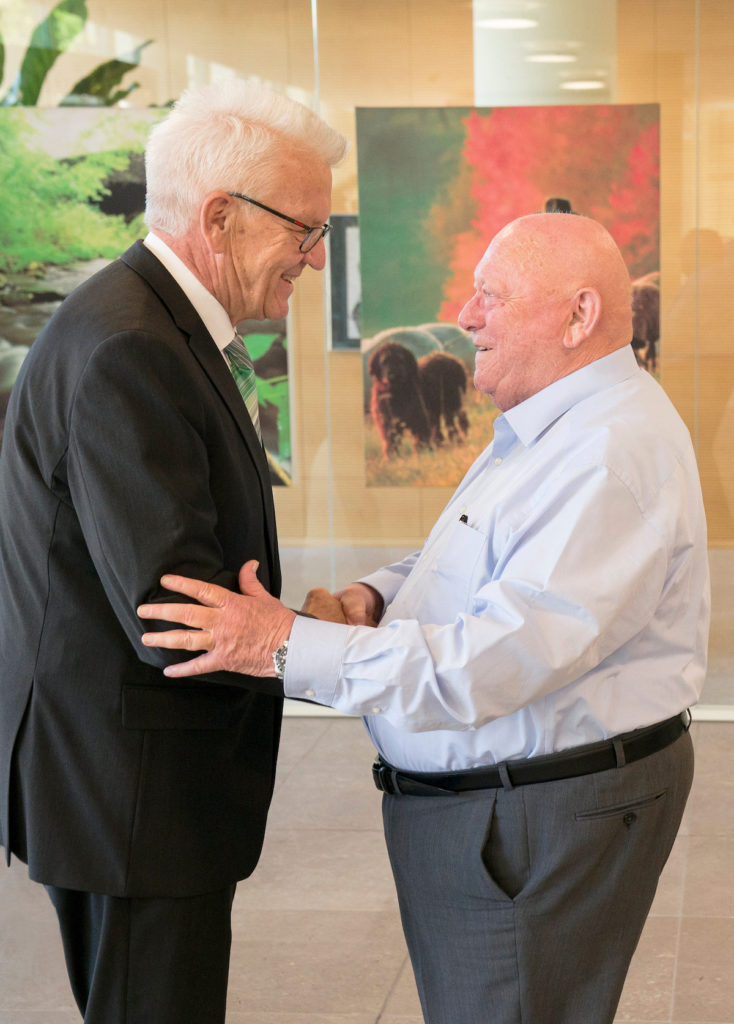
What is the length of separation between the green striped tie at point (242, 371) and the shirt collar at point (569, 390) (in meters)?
0.46

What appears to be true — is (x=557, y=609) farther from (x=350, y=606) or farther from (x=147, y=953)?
(x=147, y=953)

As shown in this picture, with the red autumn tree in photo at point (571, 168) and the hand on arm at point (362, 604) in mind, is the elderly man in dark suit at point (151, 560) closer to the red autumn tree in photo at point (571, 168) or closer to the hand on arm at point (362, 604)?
the hand on arm at point (362, 604)

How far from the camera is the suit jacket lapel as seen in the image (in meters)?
1.92

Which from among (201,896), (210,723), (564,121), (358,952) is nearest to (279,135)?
(210,723)

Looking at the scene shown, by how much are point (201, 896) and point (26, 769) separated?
1.19ft

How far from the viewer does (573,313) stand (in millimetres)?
1951

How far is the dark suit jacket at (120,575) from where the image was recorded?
69.4 inches

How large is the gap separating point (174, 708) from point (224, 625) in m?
0.24

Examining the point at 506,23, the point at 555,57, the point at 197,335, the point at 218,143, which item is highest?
the point at 506,23

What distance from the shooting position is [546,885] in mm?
1953

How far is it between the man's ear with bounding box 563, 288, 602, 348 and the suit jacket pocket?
82 centimetres

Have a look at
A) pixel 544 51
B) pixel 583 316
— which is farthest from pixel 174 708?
pixel 544 51

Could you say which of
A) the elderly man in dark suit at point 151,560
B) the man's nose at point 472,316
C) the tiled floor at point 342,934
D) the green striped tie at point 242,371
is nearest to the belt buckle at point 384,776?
the elderly man in dark suit at point 151,560

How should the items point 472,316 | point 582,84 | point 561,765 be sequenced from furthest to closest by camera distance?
point 582,84
point 472,316
point 561,765
